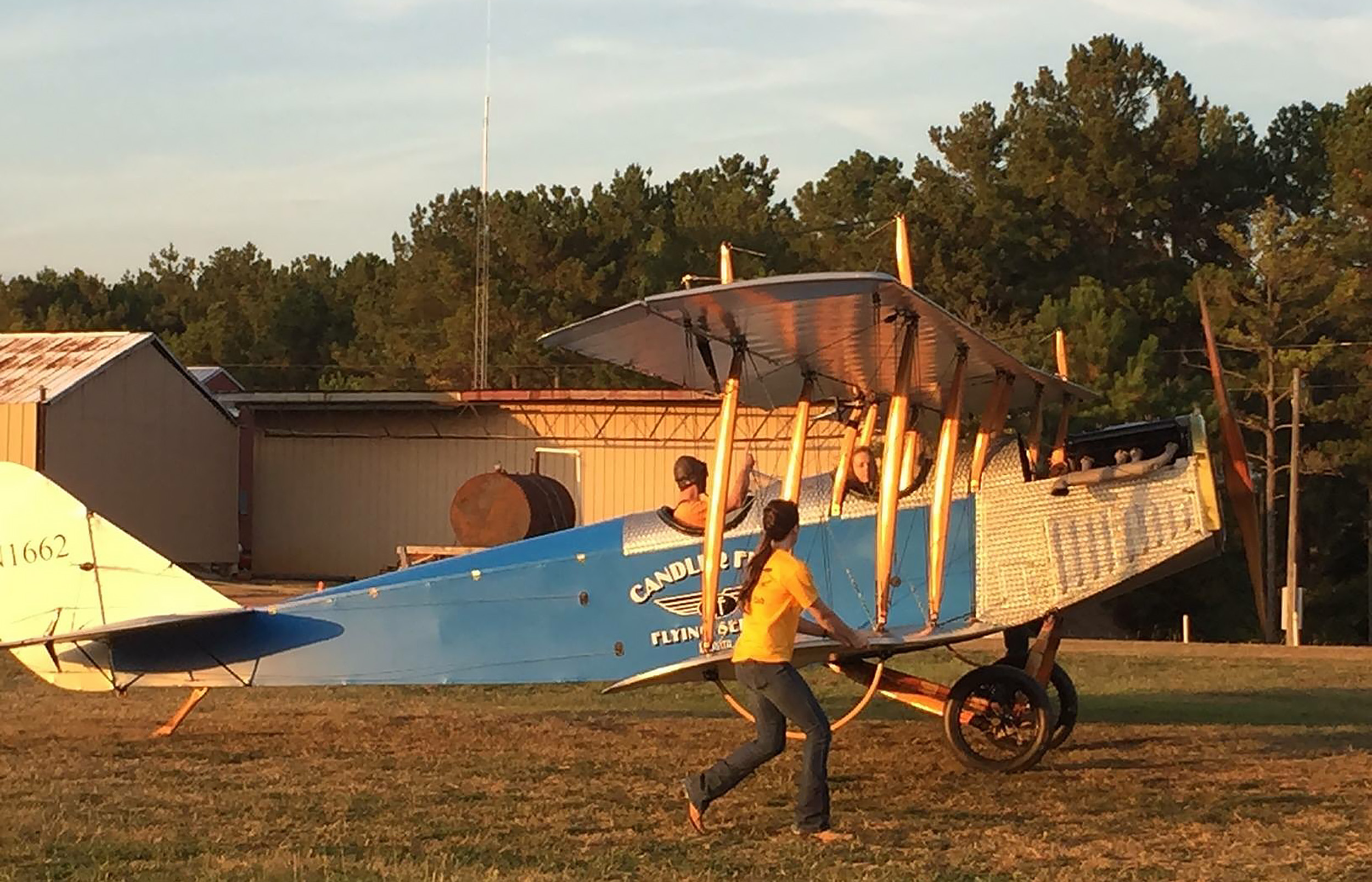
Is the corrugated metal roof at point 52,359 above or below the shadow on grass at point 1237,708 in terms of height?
above

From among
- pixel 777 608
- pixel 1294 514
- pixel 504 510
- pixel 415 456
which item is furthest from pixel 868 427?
pixel 415 456

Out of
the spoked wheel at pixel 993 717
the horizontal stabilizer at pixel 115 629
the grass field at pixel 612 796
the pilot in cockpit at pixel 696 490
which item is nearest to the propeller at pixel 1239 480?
the grass field at pixel 612 796

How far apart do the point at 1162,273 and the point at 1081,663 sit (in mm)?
29090

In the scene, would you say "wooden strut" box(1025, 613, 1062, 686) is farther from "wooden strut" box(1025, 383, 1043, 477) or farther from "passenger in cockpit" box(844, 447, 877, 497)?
"passenger in cockpit" box(844, 447, 877, 497)

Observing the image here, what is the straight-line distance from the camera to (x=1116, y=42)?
49.9m

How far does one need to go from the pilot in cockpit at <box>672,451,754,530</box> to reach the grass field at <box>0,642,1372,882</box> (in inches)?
60.1

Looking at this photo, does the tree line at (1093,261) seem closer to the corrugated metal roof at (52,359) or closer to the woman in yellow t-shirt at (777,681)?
the corrugated metal roof at (52,359)

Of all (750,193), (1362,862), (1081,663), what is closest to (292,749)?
(1362,862)

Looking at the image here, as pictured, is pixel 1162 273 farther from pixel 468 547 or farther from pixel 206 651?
pixel 206 651

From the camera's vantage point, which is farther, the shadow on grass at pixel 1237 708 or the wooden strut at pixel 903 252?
the shadow on grass at pixel 1237 708

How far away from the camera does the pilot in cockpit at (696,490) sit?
10.2 metres

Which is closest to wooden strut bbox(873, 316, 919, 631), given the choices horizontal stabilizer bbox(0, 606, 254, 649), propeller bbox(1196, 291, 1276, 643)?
propeller bbox(1196, 291, 1276, 643)

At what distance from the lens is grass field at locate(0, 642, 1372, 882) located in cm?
704

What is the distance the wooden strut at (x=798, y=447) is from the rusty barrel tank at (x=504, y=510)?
21232 millimetres
